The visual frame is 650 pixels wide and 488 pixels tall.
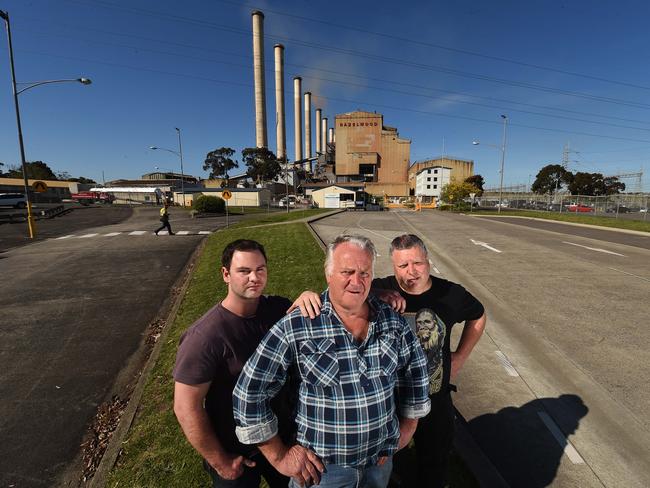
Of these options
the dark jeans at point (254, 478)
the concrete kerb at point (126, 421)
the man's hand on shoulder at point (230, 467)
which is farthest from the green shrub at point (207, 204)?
the man's hand on shoulder at point (230, 467)

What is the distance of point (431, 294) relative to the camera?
2.58 metres

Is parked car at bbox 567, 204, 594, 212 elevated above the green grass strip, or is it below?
above

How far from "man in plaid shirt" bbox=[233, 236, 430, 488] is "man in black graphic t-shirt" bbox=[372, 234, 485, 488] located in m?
0.56

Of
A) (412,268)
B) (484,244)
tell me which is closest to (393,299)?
(412,268)

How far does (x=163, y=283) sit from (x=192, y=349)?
343 inches

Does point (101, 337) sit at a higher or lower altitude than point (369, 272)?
lower

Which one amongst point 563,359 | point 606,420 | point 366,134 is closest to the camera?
point 606,420

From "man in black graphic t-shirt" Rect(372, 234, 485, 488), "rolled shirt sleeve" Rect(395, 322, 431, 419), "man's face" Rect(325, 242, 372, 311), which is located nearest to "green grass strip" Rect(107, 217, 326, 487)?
"man in black graphic t-shirt" Rect(372, 234, 485, 488)

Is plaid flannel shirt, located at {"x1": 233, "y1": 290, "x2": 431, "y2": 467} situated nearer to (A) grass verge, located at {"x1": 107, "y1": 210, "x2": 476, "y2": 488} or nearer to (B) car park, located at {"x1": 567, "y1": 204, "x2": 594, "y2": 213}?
(A) grass verge, located at {"x1": 107, "y1": 210, "x2": 476, "y2": 488}

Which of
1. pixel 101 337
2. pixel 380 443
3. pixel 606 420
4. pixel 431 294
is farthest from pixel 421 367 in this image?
pixel 101 337

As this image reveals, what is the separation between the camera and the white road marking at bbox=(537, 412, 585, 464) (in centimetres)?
318

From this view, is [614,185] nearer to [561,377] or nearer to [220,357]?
[561,377]

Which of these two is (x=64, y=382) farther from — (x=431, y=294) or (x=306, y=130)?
(x=306, y=130)

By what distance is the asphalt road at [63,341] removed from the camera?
Answer: 3574 millimetres
